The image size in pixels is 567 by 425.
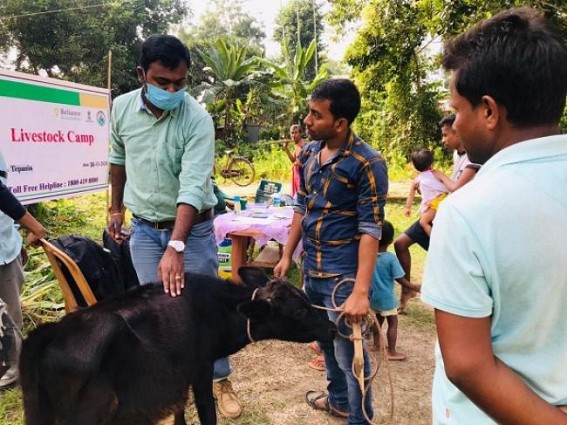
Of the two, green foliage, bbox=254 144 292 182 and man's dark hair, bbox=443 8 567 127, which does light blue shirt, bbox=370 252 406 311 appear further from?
green foliage, bbox=254 144 292 182

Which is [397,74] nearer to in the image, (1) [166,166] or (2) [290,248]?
(2) [290,248]

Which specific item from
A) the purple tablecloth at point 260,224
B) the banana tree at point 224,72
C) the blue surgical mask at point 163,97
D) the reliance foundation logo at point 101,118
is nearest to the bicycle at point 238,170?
the banana tree at point 224,72

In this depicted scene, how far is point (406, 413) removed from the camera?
3.12 meters

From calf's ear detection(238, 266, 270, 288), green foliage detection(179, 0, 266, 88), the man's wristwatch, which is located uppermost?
green foliage detection(179, 0, 266, 88)

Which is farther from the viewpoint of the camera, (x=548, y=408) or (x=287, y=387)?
(x=287, y=387)

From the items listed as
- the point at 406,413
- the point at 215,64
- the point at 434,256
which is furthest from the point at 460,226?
the point at 215,64

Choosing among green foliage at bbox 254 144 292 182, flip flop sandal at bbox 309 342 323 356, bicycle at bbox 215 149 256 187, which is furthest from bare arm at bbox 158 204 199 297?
bicycle at bbox 215 149 256 187

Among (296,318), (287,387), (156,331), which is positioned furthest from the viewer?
(287,387)

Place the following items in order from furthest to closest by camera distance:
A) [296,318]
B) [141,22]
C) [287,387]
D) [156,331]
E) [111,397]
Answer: [141,22] < [287,387] < [296,318] < [156,331] < [111,397]

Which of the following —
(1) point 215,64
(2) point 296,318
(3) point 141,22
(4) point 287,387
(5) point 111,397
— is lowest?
(4) point 287,387

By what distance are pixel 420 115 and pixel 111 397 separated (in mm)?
10100

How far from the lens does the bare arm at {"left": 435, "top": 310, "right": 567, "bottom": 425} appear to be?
2.74ft

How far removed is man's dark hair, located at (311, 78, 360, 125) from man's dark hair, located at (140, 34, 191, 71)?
833 millimetres

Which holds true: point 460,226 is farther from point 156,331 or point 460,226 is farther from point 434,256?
point 156,331
